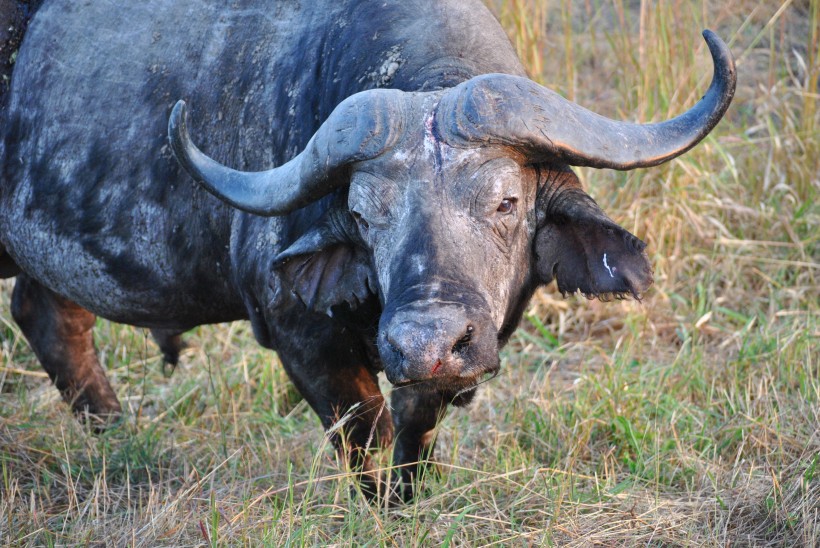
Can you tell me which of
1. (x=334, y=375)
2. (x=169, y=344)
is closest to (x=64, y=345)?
(x=169, y=344)

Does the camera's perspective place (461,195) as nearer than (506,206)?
Yes

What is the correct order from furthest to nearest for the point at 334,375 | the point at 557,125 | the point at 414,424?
the point at 414,424 < the point at 334,375 < the point at 557,125

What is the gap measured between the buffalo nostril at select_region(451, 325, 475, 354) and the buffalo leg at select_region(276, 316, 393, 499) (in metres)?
0.92

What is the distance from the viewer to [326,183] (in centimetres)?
343

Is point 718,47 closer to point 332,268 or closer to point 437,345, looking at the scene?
point 437,345

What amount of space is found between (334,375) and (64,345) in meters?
1.95

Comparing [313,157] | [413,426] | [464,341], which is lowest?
[413,426]

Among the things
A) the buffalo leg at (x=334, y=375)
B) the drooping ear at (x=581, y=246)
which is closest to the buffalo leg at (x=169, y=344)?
the buffalo leg at (x=334, y=375)

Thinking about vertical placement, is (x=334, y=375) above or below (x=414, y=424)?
above

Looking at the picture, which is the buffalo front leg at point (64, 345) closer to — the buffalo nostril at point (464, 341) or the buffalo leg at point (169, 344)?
the buffalo leg at point (169, 344)

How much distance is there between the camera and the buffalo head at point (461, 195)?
313 centimetres

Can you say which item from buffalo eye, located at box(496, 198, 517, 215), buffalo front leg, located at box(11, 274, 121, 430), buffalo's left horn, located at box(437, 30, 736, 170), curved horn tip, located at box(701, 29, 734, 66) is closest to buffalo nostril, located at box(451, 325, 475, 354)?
buffalo eye, located at box(496, 198, 517, 215)

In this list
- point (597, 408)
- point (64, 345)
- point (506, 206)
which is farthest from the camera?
point (64, 345)

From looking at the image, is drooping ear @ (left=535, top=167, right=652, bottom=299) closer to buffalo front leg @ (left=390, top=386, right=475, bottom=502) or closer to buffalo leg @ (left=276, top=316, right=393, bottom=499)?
buffalo front leg @ (left=390, top=386, right=475, bottom=502)
